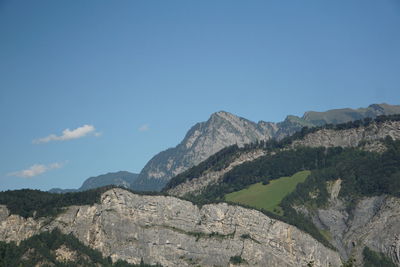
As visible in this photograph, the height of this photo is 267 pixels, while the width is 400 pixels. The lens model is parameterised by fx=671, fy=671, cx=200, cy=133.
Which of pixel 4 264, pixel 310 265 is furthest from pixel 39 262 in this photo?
pixel 310 265

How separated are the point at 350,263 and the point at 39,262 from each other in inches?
4448

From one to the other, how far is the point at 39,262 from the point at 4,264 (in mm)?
10718

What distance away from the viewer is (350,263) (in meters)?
115

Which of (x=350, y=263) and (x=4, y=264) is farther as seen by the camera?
(x=4, y=264)

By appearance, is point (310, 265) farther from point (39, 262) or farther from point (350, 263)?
point (39, 262)

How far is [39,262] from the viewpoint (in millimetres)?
199250

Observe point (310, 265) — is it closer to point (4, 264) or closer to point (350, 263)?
point (350, 263)

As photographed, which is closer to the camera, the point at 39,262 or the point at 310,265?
the point at 310,265

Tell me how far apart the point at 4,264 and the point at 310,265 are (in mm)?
108719

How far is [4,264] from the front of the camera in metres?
193

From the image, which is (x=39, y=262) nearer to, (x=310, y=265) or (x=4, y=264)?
(x=4, y=264)

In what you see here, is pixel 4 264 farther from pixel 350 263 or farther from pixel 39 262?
pixel 350 263

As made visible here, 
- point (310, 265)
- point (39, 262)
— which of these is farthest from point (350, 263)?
point (39, 262)

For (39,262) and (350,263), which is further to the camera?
(39,262)
